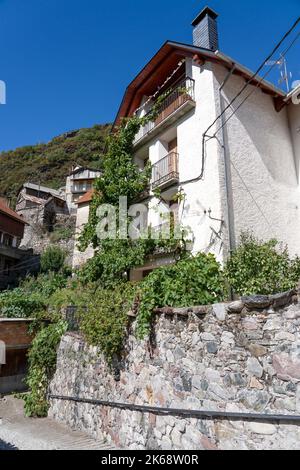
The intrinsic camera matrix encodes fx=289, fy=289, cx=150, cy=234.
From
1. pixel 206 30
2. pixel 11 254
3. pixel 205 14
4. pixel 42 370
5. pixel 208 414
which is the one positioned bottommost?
pixel 42 370

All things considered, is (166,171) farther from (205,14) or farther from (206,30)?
(205,14)

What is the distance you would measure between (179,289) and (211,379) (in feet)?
5.62

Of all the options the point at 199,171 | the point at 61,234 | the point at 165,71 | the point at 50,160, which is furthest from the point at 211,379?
the point at 50,160

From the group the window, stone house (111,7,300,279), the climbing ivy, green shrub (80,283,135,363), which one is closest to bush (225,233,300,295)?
stone house (111,7,300,279)

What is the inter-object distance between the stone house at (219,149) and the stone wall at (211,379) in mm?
3860

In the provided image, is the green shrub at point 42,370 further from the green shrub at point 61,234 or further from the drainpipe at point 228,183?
the green shrub at point 61,234

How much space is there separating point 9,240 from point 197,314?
88.9ft

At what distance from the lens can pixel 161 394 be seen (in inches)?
198

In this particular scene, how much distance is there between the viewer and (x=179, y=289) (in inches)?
215

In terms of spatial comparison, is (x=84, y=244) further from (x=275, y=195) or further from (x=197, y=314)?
(x=197, y=314)

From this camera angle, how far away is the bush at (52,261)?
88.4 ft

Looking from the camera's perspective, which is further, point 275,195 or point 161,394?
point 275,195

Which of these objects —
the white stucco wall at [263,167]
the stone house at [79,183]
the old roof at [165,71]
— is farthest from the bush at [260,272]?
the stone house at [79,183]
